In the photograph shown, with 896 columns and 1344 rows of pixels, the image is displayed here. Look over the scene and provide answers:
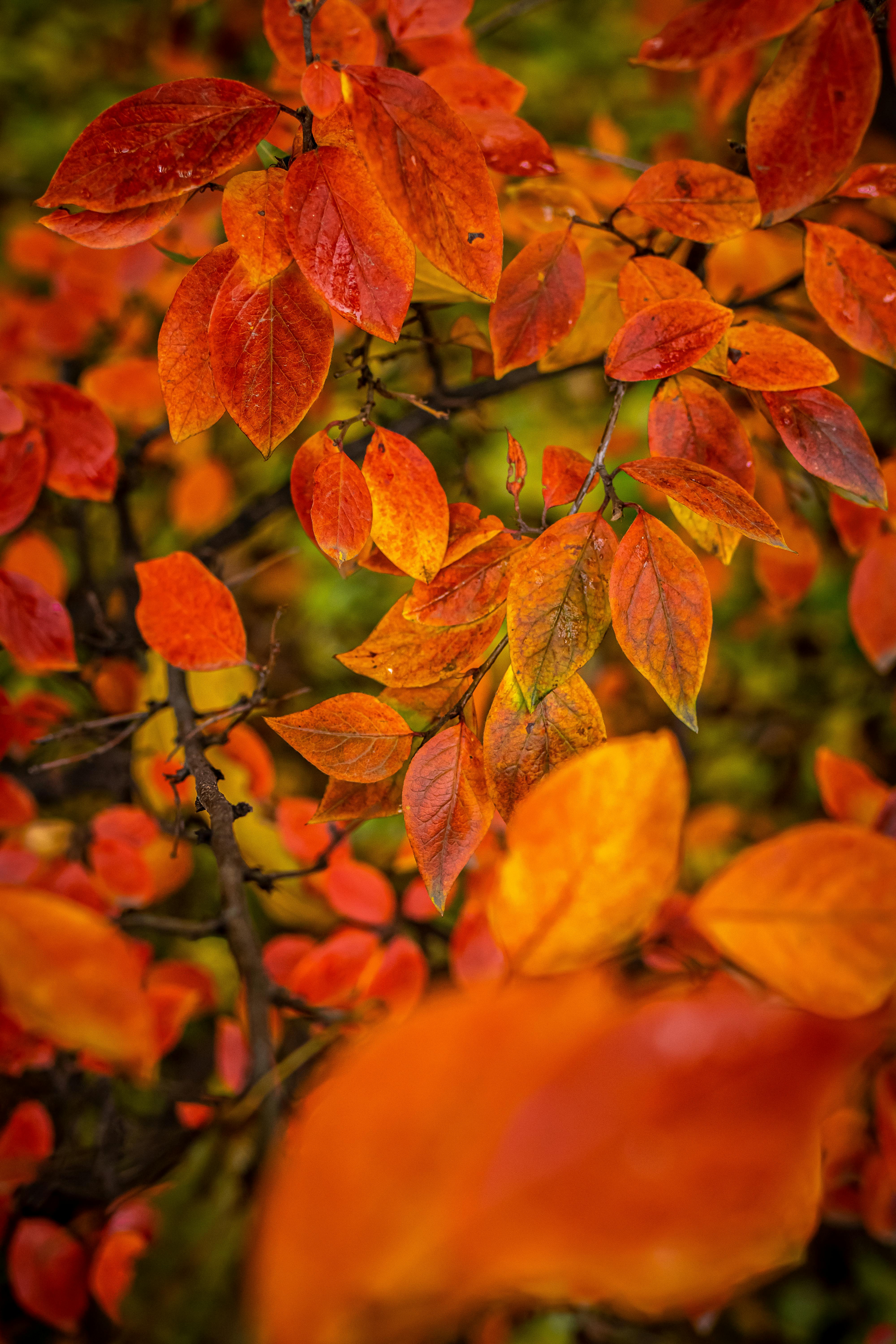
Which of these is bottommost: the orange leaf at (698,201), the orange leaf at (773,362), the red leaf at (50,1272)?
the red leaf at (50,1272)

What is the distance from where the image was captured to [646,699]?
1.38m

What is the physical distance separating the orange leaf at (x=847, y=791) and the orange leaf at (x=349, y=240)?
1.88ft

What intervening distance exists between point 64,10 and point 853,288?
1.86 meters

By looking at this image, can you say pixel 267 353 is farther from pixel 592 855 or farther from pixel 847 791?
pixel 847 791

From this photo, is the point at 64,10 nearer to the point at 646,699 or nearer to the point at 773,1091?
the point at 646,699

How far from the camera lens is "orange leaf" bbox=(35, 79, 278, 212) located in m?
0.36

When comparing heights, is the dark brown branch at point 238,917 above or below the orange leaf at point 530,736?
below

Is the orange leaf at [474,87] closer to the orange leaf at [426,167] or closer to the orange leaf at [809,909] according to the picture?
the orange leaf at [426,167]

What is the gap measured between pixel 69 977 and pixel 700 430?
508mm

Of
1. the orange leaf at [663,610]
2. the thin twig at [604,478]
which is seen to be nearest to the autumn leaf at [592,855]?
the orange leaf at [663,610]

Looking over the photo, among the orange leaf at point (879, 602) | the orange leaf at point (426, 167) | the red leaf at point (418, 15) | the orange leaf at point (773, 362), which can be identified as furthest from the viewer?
the orange leaf at point (879, 602)

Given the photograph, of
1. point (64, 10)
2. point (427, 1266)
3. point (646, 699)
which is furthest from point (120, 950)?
point (64, 10)

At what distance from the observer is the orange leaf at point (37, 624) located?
64 cm

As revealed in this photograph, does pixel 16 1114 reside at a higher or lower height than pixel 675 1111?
lower
